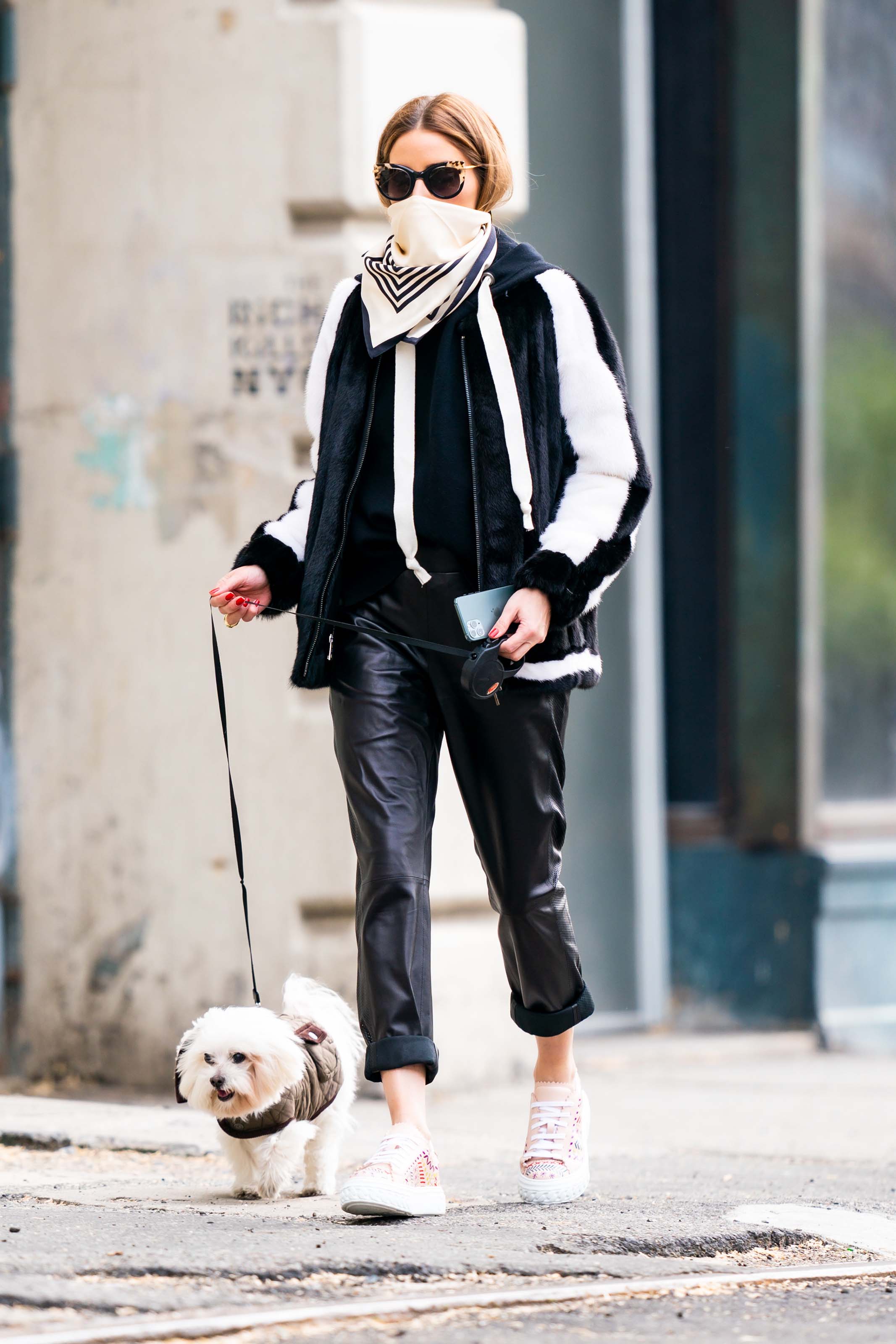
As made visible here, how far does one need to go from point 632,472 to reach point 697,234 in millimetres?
3485

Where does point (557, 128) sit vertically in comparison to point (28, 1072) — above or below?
above

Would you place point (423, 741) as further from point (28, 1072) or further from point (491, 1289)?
point (28, 1072)

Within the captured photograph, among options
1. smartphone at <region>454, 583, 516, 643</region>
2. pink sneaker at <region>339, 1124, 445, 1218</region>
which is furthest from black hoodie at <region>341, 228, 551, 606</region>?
pink sneaker at <region>339, 1124, 445, 1218</region>

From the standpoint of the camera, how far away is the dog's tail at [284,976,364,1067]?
4.19 m

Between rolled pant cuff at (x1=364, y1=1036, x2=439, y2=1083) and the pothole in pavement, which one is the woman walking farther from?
the pothole in pavement

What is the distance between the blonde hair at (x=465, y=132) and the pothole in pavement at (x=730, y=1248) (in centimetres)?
195

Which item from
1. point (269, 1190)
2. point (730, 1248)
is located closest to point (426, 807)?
point (269, 1190)

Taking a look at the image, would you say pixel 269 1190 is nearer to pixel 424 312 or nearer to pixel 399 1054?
pixel 399 1054

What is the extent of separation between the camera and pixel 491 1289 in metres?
3.25

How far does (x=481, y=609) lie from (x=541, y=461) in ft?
1.14

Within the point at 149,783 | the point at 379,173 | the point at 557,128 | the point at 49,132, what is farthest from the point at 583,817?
the point at 379,173

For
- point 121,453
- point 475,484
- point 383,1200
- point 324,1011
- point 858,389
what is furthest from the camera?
point 858,389

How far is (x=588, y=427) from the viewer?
13.0 ft

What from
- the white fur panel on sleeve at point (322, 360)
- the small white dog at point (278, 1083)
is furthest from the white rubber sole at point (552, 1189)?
the white fur panel on sleeve at point (322, 360)
